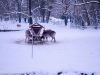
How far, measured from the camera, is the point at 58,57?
15469 millimetres

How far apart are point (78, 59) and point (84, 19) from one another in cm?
3413

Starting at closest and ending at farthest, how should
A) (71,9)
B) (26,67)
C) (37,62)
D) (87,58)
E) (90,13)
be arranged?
(26,67), (37,62), (87,58), (90,13), (71,9)

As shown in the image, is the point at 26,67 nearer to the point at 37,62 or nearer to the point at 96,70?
the point at 37,62

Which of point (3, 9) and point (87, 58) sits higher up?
point (3, 9)

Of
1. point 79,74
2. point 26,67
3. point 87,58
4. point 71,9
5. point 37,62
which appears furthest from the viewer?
point 71,9

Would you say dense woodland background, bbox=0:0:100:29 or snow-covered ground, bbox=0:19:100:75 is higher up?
dense woodland background, bbox=0:0:100:29

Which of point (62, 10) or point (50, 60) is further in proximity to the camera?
point (62, 10)

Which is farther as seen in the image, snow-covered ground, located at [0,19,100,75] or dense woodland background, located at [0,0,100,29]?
dense woodland background, located at [0,0,100,29]

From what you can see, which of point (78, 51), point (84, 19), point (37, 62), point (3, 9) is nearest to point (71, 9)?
point (84, 19)

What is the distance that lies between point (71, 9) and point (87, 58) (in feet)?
126

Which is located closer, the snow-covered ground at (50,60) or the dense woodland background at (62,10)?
the snow-covered ground at (50,60)

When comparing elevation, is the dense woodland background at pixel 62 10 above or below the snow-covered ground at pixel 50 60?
above

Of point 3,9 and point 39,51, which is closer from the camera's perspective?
point 39,51

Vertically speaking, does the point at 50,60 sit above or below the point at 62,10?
below
